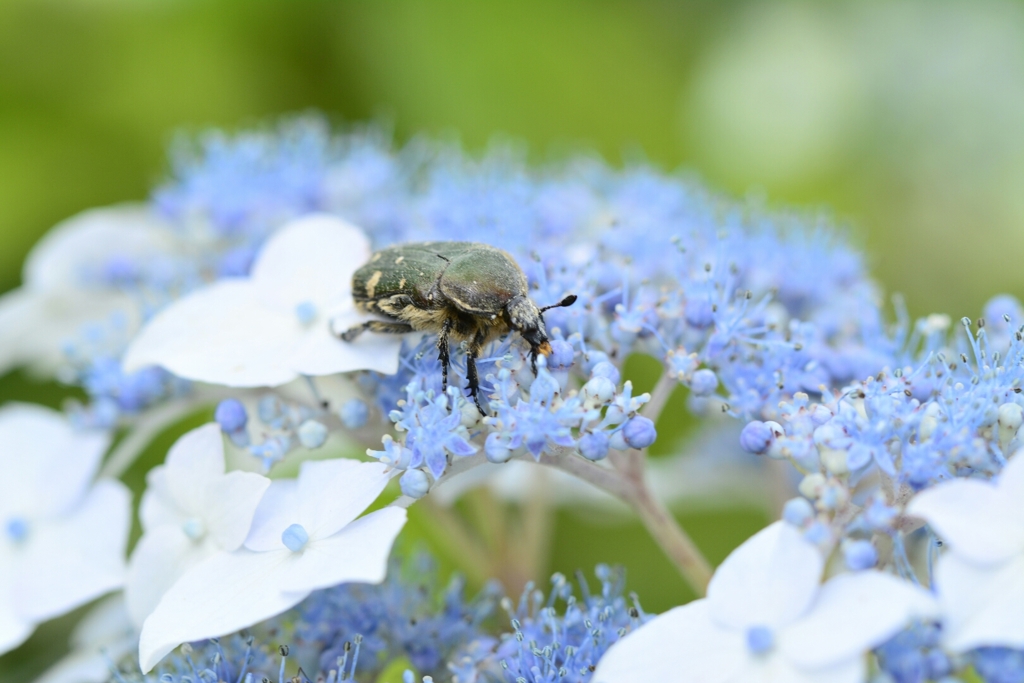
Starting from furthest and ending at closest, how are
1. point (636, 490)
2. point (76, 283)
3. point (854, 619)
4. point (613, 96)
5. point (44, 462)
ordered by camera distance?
point (613, 96) → point (76, 283) → point (44, 462) → point (636, 490) → point (854, 619)

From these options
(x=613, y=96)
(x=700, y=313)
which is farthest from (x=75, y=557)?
(x=613, y=96)

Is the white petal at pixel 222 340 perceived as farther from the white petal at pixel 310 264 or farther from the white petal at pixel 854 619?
the white petal at pixel 854 619

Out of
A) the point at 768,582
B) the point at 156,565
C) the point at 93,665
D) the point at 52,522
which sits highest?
the point at 768,582

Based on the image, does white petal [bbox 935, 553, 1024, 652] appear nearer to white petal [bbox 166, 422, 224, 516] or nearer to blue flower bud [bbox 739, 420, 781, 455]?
blue flower bud [bbox 739, 420, 781, 455]

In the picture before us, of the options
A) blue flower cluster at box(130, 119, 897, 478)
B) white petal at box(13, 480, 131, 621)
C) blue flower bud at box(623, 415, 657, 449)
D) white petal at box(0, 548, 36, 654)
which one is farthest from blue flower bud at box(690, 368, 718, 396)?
white petal at box(0, 548, 36, 654)

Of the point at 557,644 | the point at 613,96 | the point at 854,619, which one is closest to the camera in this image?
the point at 854,619

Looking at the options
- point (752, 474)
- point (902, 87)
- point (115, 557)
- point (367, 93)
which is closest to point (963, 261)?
point (902, 87)

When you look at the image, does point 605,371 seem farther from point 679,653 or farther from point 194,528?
point 194,528

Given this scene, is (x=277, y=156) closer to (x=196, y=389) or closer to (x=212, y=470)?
(x=196, y=389)
